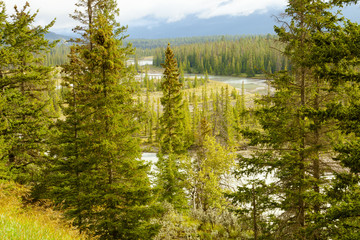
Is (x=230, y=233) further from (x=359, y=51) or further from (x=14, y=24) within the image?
(x=14, y=24)

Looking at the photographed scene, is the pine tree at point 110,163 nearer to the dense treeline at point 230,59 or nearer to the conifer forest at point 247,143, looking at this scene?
the conifer forest at point 247,143

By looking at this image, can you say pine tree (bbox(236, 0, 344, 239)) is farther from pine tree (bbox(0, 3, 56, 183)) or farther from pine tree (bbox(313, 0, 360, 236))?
pine tree (bbox(0, 3, 56, 183))

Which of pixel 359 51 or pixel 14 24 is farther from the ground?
pixel 14 24

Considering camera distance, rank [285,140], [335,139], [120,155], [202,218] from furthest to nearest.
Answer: [202,218]
[120,155]
[285,140]
[335,139]

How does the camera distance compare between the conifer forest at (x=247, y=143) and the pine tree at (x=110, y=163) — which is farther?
the pine tree at (x=110, y=163)

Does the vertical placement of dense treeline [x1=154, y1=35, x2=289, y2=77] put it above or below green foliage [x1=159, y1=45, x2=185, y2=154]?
above

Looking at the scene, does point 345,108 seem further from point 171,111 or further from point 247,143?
point 171,111

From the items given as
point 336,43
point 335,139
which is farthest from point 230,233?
point 336,43

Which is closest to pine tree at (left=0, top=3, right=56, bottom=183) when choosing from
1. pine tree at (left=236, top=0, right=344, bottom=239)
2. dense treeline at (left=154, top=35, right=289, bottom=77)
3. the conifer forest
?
the conifer forest

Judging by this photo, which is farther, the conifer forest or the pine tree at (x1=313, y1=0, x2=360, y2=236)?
the conifer forest

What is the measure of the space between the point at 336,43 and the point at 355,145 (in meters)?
2.39

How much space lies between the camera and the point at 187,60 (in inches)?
7741

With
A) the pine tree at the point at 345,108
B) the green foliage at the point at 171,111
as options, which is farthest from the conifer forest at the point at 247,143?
the green foliage at the point at 171,111

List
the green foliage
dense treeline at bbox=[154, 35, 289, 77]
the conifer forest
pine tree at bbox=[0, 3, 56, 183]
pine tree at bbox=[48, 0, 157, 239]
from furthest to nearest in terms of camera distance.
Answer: dense treeline at bbox=[154, 35, 289, 77] < the green foliage < pine tree at bbox=[0, 3, 56, 183] < pine tree at bbox=[48, 0, 157, 239] < the conifer forest
